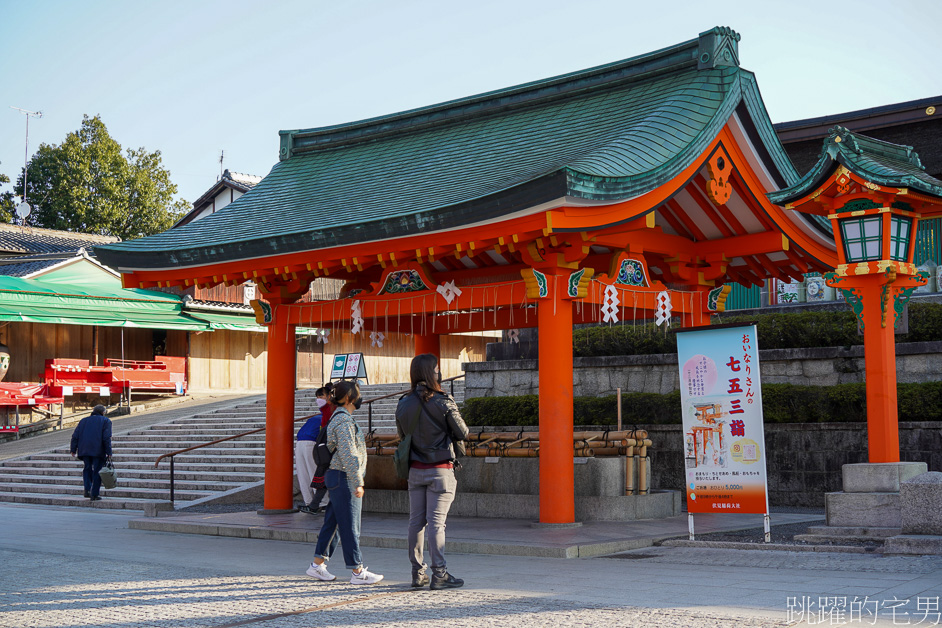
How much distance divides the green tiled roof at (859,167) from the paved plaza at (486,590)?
152 inches

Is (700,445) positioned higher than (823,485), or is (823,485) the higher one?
(700,445)

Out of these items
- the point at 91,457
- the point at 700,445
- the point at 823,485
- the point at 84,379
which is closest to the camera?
the point at 700,445

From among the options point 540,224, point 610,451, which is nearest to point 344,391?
point 540,224

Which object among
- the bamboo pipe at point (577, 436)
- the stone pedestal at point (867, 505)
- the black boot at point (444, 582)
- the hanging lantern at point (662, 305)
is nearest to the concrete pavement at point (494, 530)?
the bamboo pipe at point (577, 436)

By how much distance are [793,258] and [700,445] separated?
14.1 feet

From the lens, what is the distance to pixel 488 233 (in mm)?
10500

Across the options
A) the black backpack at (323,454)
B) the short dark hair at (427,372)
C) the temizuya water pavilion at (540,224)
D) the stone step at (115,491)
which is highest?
the temizuya water pavilion at (540,224)

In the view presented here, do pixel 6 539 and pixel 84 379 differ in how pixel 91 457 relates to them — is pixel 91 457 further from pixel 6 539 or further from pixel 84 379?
pixel 84 379

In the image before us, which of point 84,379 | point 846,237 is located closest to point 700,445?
point 846,237

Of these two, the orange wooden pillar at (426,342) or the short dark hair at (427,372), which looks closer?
the short dark hair at (427,372)

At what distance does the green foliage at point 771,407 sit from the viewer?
44.0 ft

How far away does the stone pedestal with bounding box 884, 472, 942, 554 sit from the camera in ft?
27.9

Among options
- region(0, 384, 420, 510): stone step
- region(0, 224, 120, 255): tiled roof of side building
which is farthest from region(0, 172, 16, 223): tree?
region(0, 384, 420, 510): stone step

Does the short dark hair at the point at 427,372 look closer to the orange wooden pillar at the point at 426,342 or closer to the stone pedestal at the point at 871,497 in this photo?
the stone pedestal at the point at 871,497
